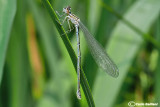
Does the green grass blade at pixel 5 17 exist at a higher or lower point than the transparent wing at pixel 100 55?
higher

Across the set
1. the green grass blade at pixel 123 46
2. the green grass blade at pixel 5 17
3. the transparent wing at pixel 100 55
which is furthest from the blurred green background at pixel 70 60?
the green grass blade at pixel 5 17

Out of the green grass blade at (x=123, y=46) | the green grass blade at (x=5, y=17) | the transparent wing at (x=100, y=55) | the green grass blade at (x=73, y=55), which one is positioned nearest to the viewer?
the green grass blade at (x=73, y=55)

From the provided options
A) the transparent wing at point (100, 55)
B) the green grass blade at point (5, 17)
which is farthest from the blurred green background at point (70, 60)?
the green grass blade at point (5, 17)

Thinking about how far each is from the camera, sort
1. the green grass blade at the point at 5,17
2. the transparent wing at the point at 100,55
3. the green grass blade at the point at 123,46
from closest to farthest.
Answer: the green grass blade at the point at 5,17
the transparent wing at the point at 100,55
the green grass blade at the point at 123,46

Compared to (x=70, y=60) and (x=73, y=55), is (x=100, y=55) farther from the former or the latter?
(x=73, y=55)

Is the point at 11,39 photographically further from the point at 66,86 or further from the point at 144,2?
the point at 144,2

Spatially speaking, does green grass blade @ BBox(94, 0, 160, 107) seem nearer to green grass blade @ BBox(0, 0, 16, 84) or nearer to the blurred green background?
the blurred green background

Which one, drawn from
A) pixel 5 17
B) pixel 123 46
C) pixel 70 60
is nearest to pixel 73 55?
pixel 5 17

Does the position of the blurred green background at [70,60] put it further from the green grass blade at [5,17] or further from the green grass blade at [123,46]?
the green grass blade at [5,17]

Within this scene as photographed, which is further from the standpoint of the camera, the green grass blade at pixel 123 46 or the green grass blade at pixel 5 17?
the green grass blade at pixel 123 46

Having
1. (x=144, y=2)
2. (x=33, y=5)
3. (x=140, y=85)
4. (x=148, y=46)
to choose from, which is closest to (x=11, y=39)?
(x=33, y=5)
